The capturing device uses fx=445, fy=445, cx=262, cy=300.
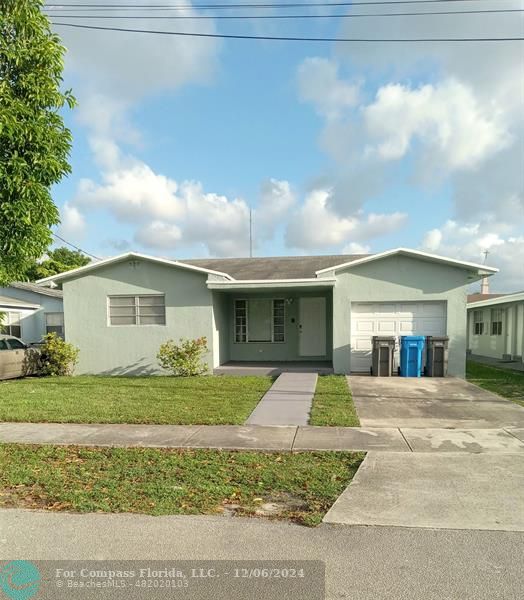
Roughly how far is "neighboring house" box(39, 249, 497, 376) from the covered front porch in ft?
0.12

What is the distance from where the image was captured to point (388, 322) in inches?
518

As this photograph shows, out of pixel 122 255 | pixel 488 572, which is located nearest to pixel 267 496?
pixel 488 572

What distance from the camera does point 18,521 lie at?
13.1ft

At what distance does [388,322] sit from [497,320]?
907cm

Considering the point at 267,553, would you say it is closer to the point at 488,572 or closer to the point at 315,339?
the point at 488,572

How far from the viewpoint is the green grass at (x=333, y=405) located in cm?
742

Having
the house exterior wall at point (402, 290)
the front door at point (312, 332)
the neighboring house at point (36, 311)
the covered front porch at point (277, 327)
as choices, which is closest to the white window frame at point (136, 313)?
the covered front porch at point (277, 327)

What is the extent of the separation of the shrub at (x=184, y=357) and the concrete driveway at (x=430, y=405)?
453 cm

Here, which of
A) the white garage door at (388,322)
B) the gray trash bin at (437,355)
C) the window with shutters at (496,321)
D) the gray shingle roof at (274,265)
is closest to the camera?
the gray trash bin at (437,355)

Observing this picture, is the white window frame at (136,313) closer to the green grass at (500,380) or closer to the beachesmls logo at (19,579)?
the green grass at (500,380)

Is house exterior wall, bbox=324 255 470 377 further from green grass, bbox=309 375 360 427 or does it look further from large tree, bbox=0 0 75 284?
large tree, bbox=0 0 75 284

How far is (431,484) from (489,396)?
230 inches

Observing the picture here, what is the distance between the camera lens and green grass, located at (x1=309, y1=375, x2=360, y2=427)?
24.3 ft

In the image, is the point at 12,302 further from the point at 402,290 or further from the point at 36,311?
the point at 402,290
